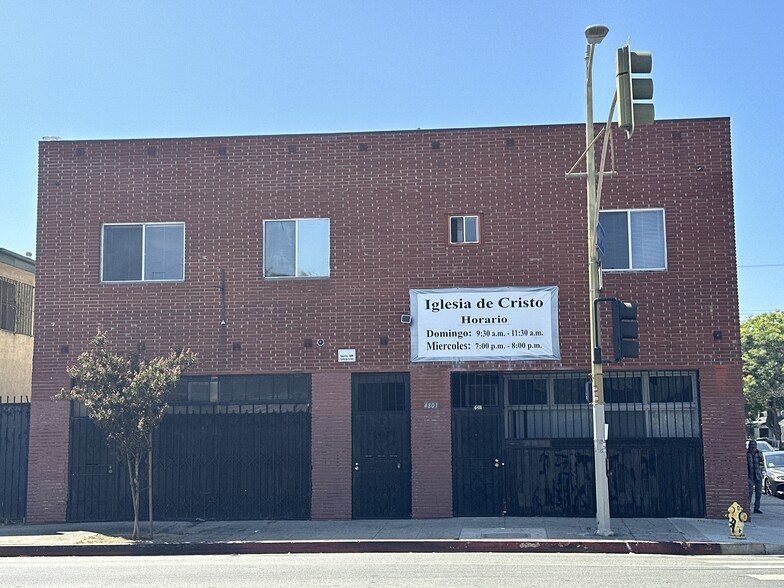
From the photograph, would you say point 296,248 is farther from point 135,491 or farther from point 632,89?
point 632,89

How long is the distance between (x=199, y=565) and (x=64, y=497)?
19.8 feet

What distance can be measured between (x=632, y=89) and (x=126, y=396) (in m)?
9.79

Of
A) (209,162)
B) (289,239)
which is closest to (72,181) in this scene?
(209,162)

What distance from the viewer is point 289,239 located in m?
18.4

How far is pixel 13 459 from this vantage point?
18297 mm

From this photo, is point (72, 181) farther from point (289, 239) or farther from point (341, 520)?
point (341, 520)

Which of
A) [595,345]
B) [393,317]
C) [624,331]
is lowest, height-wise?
[595,345]

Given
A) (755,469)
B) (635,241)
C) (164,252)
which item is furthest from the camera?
(755,469)

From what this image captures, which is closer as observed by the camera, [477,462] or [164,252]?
[477,462]

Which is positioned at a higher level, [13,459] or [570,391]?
[570,391]

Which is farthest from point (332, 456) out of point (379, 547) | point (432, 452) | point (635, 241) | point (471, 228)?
point (635, 241)

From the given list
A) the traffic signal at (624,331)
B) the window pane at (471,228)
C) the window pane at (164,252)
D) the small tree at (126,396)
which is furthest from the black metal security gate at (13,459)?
the traffic signal at (624,331)

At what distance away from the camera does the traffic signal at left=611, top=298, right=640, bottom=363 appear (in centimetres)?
1436

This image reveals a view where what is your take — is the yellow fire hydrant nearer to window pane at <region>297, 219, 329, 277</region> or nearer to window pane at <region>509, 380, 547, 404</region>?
window pane at <region>509, 380, 547, 404</region>
